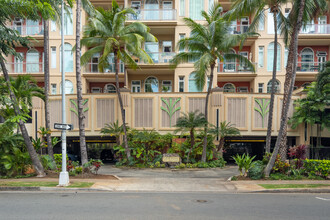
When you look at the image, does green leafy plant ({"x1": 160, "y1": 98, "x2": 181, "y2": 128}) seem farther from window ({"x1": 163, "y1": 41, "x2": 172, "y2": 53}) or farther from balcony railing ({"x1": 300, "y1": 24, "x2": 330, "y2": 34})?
balcony railing ({"x1": 300, "y1": 24, "x2": 330, "y2": 34})

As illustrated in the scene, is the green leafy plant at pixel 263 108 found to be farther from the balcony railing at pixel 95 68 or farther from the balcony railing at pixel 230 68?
the balcony railing at pixel 95 68

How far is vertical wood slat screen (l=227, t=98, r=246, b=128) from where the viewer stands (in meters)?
16.4

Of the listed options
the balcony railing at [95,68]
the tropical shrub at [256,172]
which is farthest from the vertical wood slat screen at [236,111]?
the balcony railing at [95,68]

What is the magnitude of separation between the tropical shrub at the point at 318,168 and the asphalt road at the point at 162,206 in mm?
2940

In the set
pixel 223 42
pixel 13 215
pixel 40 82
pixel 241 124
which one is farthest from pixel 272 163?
pixel 40 82

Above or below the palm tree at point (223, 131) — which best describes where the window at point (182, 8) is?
above

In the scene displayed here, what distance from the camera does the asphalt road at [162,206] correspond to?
20.0 feet

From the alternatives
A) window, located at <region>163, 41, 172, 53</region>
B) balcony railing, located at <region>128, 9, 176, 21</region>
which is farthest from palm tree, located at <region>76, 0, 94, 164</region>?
window, located at <region>163, 41, 172, 53</region>

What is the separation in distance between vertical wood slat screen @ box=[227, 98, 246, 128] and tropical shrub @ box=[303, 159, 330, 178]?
5718 mm

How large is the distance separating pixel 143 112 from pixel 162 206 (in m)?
10.3

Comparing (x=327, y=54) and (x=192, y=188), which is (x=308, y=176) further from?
(x=327, y=54)

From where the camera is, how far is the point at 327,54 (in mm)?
21391

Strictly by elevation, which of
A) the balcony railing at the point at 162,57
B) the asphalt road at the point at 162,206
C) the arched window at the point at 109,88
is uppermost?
the balcony railing at the point at 162,57

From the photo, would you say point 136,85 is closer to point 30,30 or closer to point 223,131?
point 223,131
